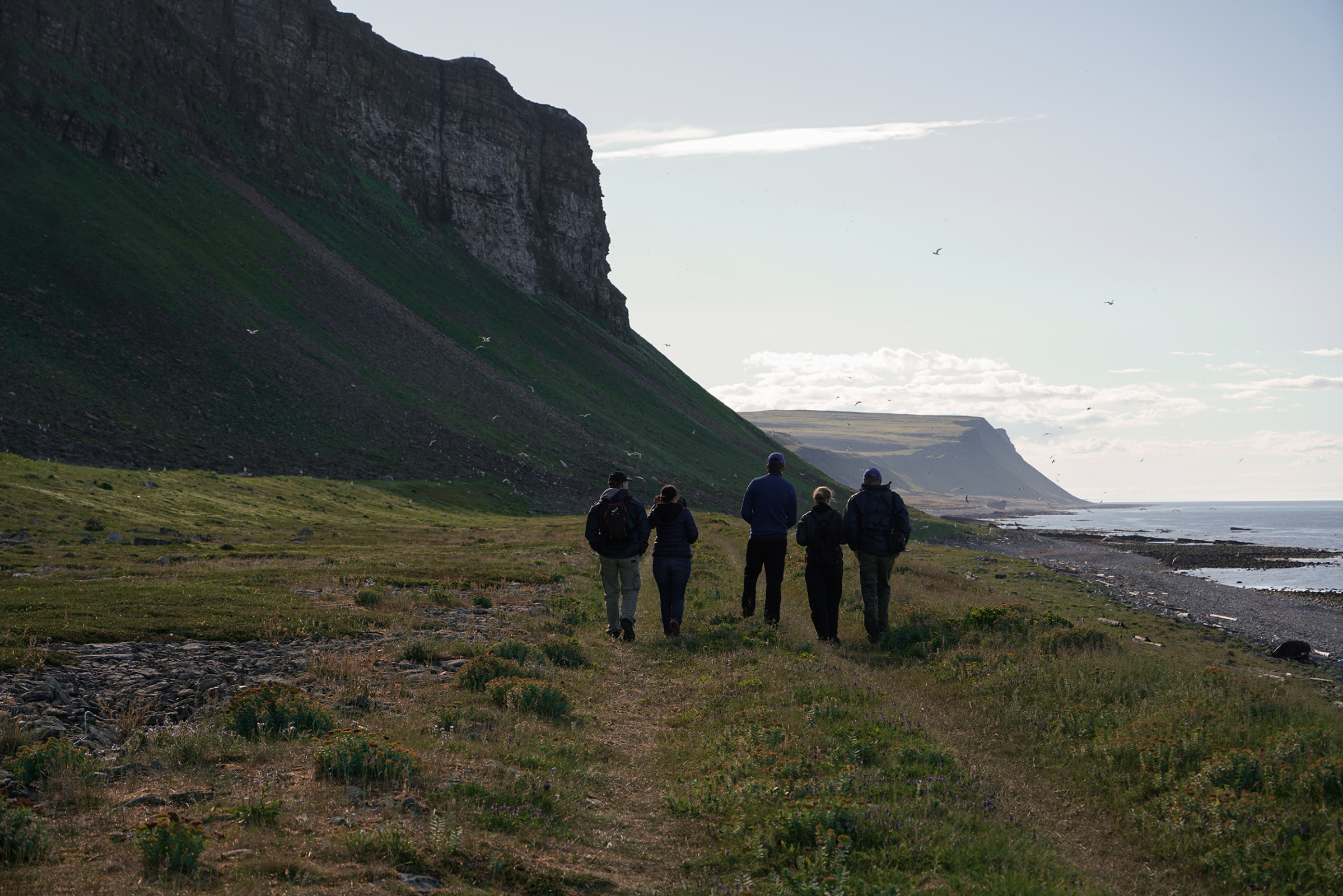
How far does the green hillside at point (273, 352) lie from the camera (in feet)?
172

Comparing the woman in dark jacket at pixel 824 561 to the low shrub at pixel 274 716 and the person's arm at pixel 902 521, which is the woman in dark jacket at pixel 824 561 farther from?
the low shrub at pixel 274 716

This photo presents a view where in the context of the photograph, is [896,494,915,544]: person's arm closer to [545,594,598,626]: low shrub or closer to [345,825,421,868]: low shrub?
[545,594,598,626]: low shrub

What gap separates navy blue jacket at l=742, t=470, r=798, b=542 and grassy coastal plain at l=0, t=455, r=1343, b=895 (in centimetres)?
196

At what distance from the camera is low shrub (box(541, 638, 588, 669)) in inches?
532

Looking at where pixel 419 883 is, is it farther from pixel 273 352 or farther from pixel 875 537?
pixel 273 352

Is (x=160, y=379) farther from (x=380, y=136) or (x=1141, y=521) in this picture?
(x=1141, y=521)

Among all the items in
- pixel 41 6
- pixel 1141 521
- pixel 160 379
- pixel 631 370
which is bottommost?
pixel 1141 521

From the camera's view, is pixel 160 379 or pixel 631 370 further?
pixel 631 370

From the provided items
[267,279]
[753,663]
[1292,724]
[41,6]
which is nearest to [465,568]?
[753,663]

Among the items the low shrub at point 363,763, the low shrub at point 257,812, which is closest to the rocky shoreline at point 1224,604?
the low shrub at point 363,763

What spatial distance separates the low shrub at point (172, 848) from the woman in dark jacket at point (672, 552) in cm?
1083

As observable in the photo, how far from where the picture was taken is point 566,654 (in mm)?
13766

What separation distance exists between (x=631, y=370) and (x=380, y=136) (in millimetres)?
49619

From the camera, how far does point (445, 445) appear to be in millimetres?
71062
